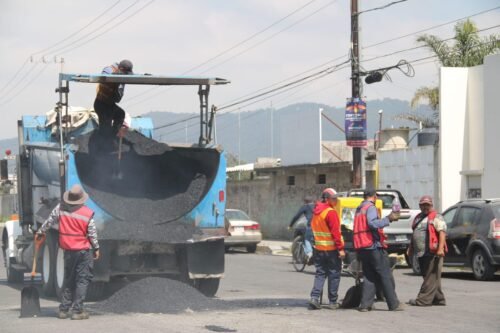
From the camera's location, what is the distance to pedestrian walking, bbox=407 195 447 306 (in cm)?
1277

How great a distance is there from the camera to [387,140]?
1225 inches

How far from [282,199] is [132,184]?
867 inches

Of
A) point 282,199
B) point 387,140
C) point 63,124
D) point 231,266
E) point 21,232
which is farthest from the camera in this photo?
point 282,199

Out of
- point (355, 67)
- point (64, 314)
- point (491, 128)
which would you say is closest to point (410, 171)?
point (491, 128)

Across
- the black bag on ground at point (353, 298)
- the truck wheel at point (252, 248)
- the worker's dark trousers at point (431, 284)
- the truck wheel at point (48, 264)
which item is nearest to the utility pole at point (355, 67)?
the truck wheel at point (252, 248)

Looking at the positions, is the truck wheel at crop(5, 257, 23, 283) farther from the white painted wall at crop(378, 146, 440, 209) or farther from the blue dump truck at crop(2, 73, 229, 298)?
the white painted wall at crop(378, 146, 440, 209)

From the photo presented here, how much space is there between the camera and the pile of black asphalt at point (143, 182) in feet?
42.8

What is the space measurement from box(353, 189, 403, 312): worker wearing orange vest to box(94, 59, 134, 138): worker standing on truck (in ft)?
13.4

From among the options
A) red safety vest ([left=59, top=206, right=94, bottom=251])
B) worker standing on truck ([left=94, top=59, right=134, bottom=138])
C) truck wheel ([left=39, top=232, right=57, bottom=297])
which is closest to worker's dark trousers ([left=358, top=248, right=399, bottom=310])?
red safety vest ([left=59, top=206, right=94, bottom=251])

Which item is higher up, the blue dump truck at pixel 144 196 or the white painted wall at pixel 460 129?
the white painted wall at pixel 460 129

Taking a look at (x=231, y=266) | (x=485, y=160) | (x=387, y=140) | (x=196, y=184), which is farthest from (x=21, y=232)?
(x=387, y=140)

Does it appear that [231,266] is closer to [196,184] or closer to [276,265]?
[276,265]

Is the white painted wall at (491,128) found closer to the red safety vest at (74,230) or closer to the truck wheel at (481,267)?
the truck wheel at (481,267)

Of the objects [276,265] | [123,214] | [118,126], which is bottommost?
[276,265]
